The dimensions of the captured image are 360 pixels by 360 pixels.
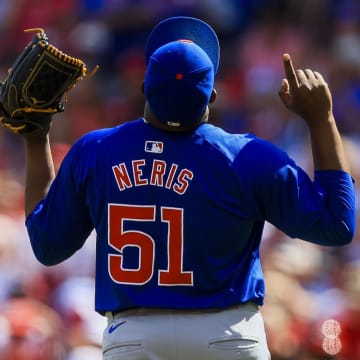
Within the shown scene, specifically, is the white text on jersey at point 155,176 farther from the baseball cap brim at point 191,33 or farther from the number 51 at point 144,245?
the baseball cap brim at point 191,33

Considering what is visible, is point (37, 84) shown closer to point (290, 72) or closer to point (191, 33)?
point (191, 33)

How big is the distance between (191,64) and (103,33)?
7445 millimetres

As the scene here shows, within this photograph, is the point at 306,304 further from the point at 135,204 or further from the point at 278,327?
the point at 135,204

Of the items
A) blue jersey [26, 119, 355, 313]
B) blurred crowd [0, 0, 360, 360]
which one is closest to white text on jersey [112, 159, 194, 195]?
blue jersey [26, 119, 355, 313]

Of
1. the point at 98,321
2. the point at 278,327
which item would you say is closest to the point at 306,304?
the point at 278,327

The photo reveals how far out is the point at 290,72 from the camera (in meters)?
3.58

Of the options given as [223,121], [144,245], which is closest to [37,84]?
[144,245]

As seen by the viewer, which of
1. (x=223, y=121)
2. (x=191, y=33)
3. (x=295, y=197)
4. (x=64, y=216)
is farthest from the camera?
(x=223, y=121)

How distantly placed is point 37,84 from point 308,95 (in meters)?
0.84

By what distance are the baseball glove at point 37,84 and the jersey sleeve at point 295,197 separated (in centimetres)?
64

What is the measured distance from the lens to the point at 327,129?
3.52 metres

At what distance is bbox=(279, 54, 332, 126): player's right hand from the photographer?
140 inches

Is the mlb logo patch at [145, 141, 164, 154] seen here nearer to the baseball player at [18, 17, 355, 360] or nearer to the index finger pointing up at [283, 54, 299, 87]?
the baseball player at [18, 17, 355, 360]

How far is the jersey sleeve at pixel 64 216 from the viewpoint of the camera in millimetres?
3506
